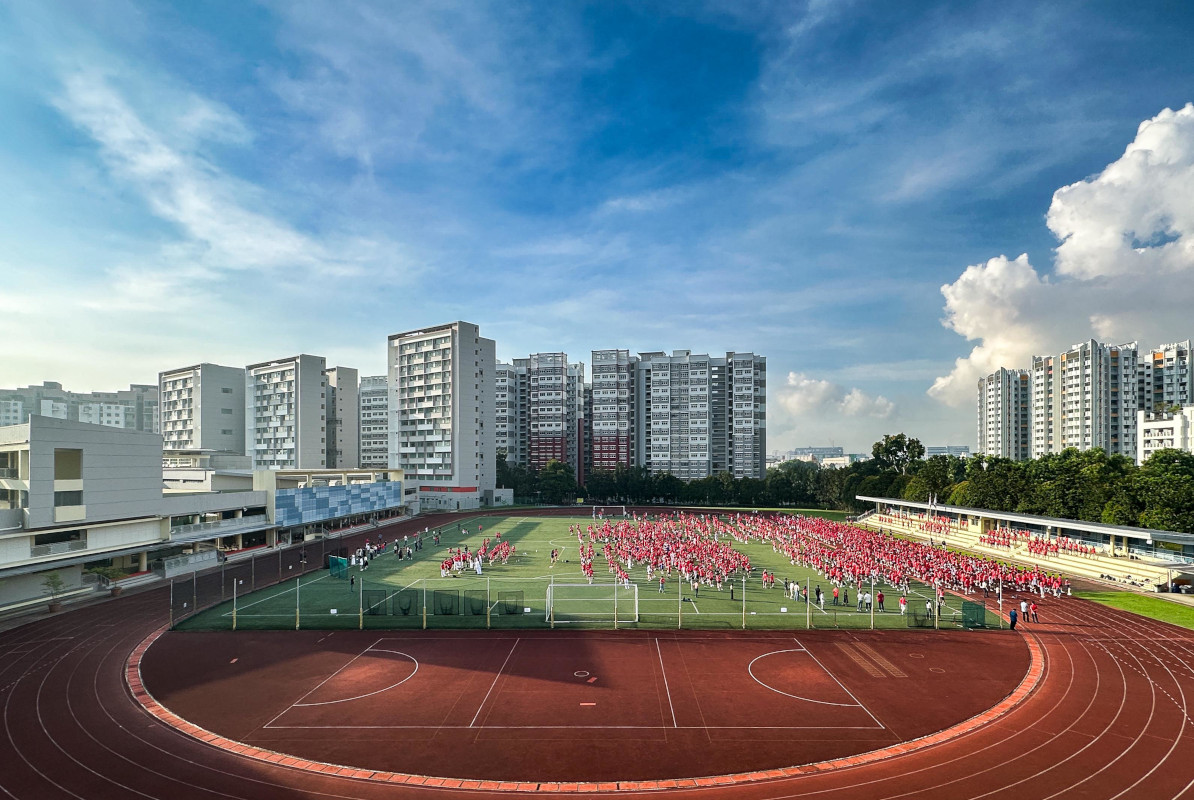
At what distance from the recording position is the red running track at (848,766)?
1299 cm

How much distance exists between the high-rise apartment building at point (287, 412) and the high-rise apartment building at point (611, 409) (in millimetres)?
45974

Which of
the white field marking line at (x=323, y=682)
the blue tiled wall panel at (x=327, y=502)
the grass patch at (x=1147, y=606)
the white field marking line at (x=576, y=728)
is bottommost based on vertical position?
the grass patch at (x=1147, y=606)

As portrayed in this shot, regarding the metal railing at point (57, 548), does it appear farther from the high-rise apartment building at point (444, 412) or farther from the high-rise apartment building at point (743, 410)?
the high-rise apartment building at point (743, 410)

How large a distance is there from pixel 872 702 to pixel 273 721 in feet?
55.8

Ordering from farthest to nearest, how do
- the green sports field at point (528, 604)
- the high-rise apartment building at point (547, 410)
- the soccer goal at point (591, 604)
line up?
the high-rise apartment building at point (547, 410) < the soccer goal at point (591, 604) < the green sports field at point (528, 604)

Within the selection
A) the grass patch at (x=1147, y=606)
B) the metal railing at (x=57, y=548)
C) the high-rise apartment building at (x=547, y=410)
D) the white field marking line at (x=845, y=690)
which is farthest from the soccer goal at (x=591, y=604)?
the high-rise apartment building at (x=547, y=410)

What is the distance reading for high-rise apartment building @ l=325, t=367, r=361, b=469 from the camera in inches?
3824

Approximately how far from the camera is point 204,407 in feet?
288

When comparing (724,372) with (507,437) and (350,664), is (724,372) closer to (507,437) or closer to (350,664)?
(507,437)

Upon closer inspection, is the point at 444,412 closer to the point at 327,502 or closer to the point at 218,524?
the point at 327,502

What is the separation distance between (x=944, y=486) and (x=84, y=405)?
17752 centimetres

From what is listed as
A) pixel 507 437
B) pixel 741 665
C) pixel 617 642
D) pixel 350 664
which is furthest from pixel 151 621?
pixel 507 437

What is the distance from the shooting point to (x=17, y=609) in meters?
28.3

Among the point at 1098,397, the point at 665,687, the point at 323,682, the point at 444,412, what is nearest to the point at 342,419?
the point at 444,412
